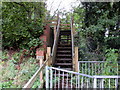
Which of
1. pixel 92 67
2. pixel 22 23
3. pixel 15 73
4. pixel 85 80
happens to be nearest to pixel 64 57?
pixel 92 67

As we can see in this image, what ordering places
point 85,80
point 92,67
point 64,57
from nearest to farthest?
point 85,80
point 92,67
point 64,57

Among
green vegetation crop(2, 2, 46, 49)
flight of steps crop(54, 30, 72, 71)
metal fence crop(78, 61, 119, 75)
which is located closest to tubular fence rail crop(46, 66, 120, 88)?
metal fence crop(78, 61, 119, 75)

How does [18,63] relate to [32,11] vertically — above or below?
below

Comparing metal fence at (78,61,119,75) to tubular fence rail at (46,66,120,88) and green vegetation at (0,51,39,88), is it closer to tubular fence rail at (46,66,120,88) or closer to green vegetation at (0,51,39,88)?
tubular fence rail at (46,66,120,88)

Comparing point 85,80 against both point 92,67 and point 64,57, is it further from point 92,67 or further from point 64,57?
point 64,57

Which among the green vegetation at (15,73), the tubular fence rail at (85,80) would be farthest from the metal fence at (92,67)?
the green vegetation at (15,73)

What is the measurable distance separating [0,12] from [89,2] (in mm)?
3909

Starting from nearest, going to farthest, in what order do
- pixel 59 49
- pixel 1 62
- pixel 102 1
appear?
pixel 102 1, pixel 1 62, pixel 59 49

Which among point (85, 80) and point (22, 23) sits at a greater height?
point (22, 23)

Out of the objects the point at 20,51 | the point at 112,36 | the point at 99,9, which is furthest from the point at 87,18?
the point at 20,51

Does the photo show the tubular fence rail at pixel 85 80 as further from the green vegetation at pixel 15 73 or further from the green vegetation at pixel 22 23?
the green vegetation at pixel 22 23

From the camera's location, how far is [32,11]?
453 cm

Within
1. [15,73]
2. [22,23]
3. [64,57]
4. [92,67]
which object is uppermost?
[22,23]

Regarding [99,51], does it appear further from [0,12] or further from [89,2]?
[0,12]
